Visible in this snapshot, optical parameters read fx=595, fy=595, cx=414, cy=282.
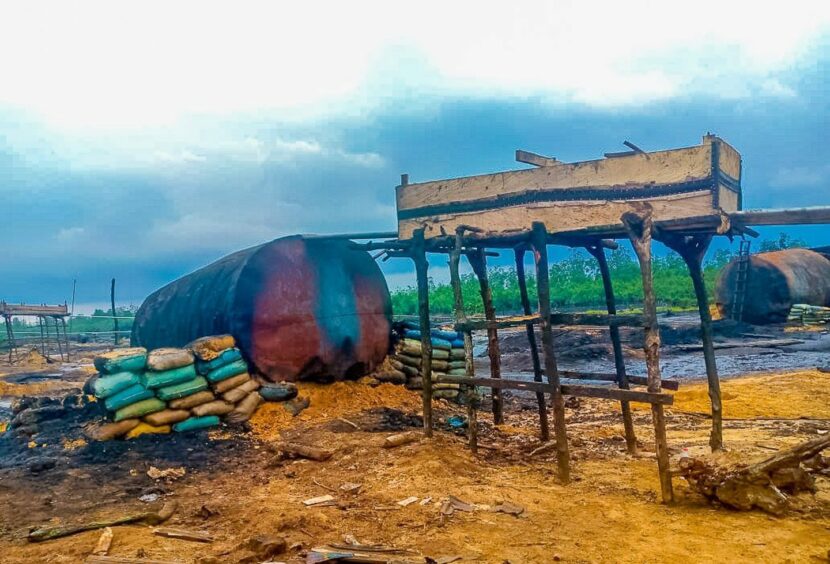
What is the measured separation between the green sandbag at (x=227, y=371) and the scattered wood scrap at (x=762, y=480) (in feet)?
21.1

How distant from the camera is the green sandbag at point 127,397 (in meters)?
8.12

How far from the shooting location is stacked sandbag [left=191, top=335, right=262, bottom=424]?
8812mm

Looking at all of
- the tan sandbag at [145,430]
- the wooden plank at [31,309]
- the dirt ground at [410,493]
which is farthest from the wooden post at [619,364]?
the wooden plank at [31,309]

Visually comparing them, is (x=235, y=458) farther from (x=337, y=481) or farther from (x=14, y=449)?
(x=14, y=449)

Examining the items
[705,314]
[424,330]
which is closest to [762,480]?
[705,314]

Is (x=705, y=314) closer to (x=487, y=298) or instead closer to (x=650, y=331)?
(x=650, y=331)

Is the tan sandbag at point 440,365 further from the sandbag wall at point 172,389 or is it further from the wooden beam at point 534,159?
the wooden beam at point 534,159

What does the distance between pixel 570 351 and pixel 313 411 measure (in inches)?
529

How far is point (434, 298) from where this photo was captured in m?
42.1

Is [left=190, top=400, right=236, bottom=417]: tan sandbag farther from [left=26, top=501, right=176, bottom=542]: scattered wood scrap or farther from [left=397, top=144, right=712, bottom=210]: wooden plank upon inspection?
[left=397, top=144, right=712, bottom=210]: wooden plank

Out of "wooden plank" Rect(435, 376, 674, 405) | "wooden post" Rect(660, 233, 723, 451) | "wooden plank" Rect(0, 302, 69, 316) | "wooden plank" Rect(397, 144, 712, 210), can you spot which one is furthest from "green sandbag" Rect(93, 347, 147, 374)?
"wooden plank" Rect(0, 302, 69, 316)

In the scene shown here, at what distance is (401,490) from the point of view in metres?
→ 6.13

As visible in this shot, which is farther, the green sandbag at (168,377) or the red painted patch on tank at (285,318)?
the red painted patch on tank at (285,318)

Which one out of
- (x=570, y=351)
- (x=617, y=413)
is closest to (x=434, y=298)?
(x=570, y=351)
